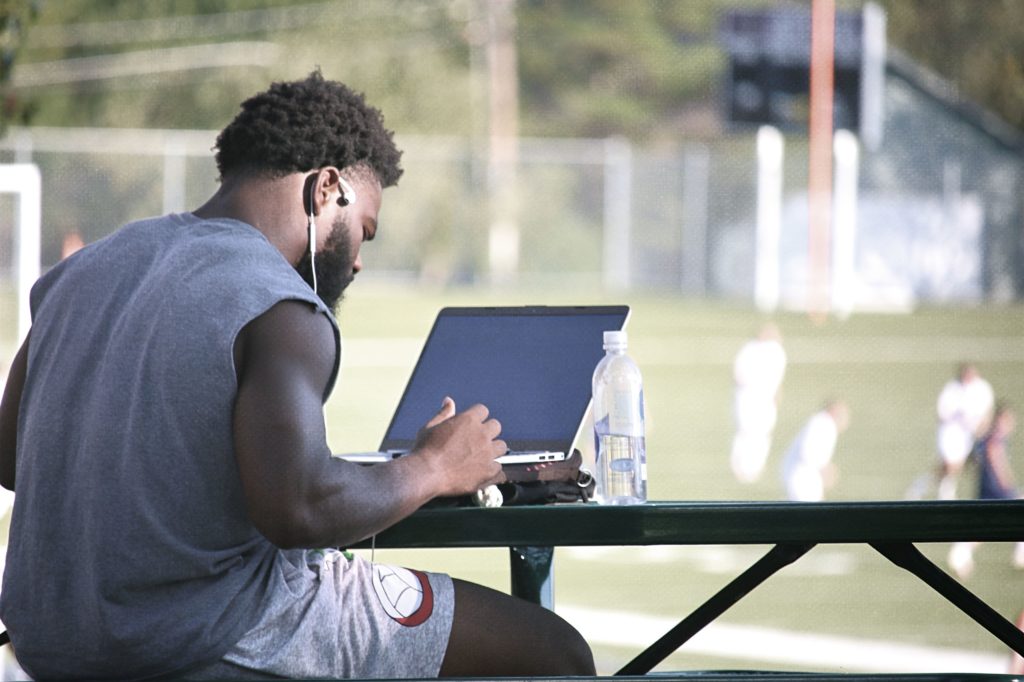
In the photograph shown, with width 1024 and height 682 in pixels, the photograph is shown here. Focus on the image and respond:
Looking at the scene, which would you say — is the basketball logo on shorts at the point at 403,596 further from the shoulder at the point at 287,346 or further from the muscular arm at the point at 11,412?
the muscular arm at the point at 11,412

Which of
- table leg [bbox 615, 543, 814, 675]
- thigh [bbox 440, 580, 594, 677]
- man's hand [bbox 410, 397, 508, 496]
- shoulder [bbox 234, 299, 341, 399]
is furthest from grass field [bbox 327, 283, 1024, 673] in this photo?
shoulder [bbox 234, 299, 341, 399]

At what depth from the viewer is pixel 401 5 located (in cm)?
4372

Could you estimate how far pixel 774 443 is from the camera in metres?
16.6

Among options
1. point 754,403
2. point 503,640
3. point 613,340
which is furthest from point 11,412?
point 754,403

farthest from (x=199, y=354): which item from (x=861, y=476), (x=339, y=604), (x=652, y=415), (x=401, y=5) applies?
(x=401, y=5)

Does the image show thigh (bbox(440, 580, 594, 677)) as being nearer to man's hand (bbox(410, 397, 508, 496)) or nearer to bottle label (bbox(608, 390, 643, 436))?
man's hand (bbox(410, 397, 508, 496))

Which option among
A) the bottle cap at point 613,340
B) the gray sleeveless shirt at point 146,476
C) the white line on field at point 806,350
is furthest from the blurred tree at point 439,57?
the gray sleeveless shirt at point 146,476

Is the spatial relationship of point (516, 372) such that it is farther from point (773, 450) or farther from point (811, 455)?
Result: point (773, 450)

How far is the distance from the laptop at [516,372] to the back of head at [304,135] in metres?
0.44

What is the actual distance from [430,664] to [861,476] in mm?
11559

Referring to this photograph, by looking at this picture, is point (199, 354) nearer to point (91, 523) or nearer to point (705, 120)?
point (91, 523)

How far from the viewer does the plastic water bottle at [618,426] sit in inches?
121

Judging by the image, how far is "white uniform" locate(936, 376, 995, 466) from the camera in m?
12.0

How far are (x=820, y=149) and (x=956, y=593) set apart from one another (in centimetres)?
2724
